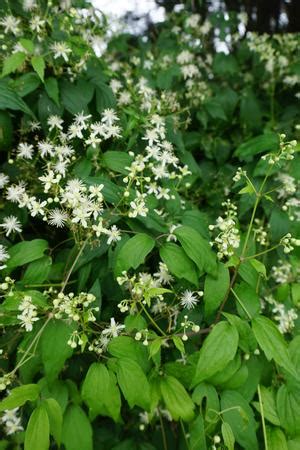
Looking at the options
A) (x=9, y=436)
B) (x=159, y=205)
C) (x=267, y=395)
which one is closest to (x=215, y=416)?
(x=267, y=395)

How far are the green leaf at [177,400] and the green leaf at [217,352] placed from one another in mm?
147

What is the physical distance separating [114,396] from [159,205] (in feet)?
2.77

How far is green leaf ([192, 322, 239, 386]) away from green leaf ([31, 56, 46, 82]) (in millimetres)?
1163

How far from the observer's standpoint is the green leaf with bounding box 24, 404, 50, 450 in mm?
1203

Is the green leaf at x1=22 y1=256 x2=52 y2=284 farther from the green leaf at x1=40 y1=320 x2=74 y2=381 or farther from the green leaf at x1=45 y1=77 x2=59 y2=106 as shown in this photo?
the green leaf at x1=45 y1=77 x2=59 y2=106

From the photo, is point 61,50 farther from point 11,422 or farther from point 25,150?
point 11,422

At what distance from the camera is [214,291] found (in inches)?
56.0

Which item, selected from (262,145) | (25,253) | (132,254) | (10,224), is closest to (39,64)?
(10,224)

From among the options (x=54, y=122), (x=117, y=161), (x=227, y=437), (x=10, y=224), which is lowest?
(x=227, y=437)

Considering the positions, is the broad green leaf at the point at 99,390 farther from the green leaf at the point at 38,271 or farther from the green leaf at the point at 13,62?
the green leaf at the point at 13,62

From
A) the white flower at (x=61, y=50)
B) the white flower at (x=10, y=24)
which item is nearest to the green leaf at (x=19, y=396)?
the white flower at (x=61, y=50)

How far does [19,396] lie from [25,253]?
1.64 ft

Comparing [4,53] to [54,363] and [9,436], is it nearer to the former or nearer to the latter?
[54,363]

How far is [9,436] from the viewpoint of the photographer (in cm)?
196
